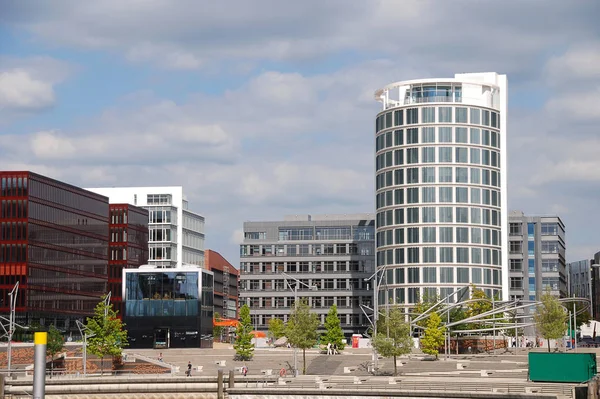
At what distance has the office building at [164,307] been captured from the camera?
141000 millimetres

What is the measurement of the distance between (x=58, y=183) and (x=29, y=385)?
65730mm

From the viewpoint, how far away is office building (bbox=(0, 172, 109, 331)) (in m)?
140

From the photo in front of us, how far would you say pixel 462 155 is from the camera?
160 metres

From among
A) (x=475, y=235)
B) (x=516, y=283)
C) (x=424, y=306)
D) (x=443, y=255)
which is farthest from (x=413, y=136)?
(x=516, y=283)

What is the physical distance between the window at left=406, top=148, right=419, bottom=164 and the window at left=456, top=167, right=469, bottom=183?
20.7 ft

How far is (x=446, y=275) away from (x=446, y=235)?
5948 mm

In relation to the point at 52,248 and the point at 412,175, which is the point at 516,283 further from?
the point at 52,248

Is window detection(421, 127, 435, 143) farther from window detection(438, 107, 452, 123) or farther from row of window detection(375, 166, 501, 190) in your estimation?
row of window detection(375, 166, 501, 190)

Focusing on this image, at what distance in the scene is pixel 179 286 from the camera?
143 metres

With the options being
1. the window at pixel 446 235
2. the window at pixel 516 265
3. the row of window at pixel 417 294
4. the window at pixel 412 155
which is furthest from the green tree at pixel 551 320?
the window at pixel 516 265

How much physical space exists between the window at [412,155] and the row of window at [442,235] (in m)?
10.1

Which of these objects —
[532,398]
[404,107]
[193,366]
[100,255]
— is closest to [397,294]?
[404,107]

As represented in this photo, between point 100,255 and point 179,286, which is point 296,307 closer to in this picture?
point 179,286

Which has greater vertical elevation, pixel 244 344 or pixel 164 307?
pixel 164 307
